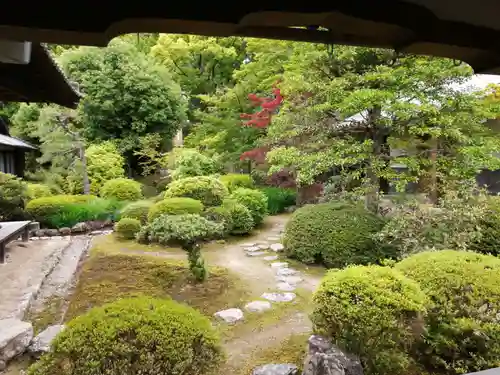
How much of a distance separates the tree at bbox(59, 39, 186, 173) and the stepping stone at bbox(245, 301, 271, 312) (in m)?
11.0

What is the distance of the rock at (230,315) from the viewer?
15.0 feet

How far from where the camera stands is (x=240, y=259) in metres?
7.23

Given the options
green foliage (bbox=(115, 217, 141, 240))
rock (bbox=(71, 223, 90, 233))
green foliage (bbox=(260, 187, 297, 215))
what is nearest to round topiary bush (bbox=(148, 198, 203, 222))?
green foliage (bbox=(115, 217, 141, 240))

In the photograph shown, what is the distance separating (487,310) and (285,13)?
3.06 meters

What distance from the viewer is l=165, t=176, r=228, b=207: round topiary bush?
9.45 metres

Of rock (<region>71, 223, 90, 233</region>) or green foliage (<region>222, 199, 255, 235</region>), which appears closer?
green foliage (<region>222, 199, 255, 235</region>)

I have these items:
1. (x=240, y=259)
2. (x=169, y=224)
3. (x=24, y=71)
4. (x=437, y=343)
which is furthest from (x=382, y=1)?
(x=240, y=259)

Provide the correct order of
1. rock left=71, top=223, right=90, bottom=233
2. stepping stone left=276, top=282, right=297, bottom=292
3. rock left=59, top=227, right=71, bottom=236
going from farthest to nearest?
rock left=71, top=223, right=90, bottom=233 < rock left=59, top=227, right=71, bottom=236 < stepping stone left=276, top=282, right=297, bottom=292

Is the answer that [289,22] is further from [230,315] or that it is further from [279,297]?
[279,297]

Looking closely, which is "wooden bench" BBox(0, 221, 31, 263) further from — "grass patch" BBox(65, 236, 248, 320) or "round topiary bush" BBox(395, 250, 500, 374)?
"round topiary bush" BBox(395, 250, 500, 374)

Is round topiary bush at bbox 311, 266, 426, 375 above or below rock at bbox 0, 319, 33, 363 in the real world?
above

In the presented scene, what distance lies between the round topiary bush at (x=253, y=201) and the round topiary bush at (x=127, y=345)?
7.06 metres

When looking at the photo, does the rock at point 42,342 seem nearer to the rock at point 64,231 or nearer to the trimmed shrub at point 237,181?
the rock at point 64,231

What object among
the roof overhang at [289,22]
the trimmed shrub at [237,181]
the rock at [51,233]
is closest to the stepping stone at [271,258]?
the trimmed shrub at [237,181]
